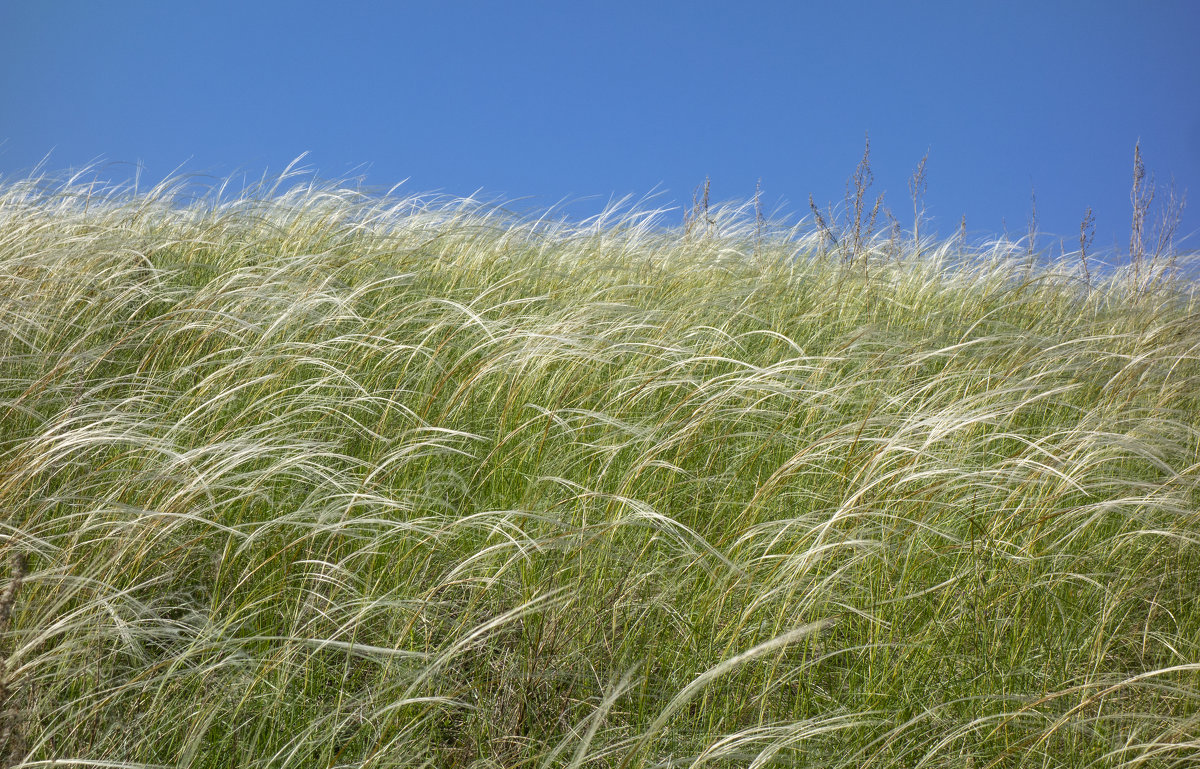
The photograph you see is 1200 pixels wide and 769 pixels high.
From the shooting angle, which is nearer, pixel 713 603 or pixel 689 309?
pixel 713 603

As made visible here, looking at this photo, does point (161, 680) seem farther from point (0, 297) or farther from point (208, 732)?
point (0, 297)

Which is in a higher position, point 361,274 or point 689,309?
point 361,274

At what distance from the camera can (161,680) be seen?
4.41 ft

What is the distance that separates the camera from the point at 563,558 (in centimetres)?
148

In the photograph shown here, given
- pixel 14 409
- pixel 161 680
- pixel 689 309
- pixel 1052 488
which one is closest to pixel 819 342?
pixel 689 309

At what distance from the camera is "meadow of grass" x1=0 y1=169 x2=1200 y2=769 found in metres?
1.31

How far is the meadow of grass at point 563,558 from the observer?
1.31 meters

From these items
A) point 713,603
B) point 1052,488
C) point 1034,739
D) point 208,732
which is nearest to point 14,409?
point 208,732

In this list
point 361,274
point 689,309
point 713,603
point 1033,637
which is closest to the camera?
point 713,603

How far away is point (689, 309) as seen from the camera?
3.07m

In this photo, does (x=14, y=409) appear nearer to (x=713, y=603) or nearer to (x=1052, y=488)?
(x=713, y=603)

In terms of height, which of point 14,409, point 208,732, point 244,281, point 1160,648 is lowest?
point 208,732

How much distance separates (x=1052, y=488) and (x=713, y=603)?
3.56ft

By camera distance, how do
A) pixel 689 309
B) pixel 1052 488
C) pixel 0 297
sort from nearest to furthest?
pixel 1052 488 → pixel 0 297 → pixel 689 309
